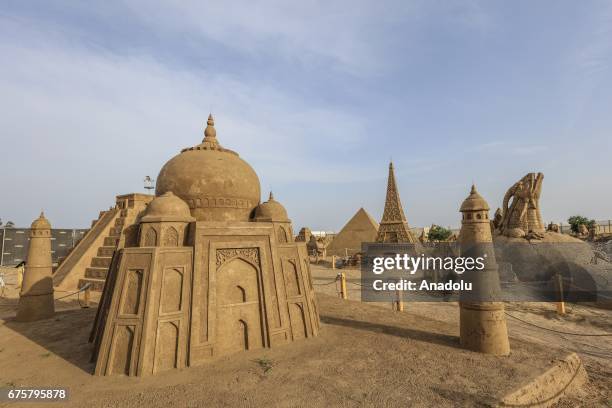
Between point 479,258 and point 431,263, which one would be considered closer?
point 479,258

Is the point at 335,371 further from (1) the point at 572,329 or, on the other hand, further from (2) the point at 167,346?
(1) the point at 572,329

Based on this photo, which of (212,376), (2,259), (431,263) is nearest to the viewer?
(212,376)

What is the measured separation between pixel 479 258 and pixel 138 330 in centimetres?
887

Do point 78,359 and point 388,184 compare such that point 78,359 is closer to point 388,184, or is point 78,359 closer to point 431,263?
point 431,263

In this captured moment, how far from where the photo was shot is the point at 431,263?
21438mm


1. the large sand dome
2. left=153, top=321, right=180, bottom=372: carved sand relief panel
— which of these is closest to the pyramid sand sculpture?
the large sand dome

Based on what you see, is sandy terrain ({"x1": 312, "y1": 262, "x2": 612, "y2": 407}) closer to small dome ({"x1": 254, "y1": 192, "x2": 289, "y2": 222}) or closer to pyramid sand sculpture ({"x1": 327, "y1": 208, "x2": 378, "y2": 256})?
small dome ({"x1": 254, "y1": 192, "x2": 289, "y2": 222})

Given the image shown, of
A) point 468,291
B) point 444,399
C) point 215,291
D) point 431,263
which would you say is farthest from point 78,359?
point 431,263

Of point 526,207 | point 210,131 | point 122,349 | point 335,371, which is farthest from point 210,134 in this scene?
point 526,207

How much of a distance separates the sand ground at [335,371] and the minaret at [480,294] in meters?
0.45

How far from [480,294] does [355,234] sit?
117 feet

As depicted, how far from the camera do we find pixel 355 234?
144 ft

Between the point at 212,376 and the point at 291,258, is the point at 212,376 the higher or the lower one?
the lower one

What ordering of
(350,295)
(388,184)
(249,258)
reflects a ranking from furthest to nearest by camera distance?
(388,184) < (350,295) < (249,258)
